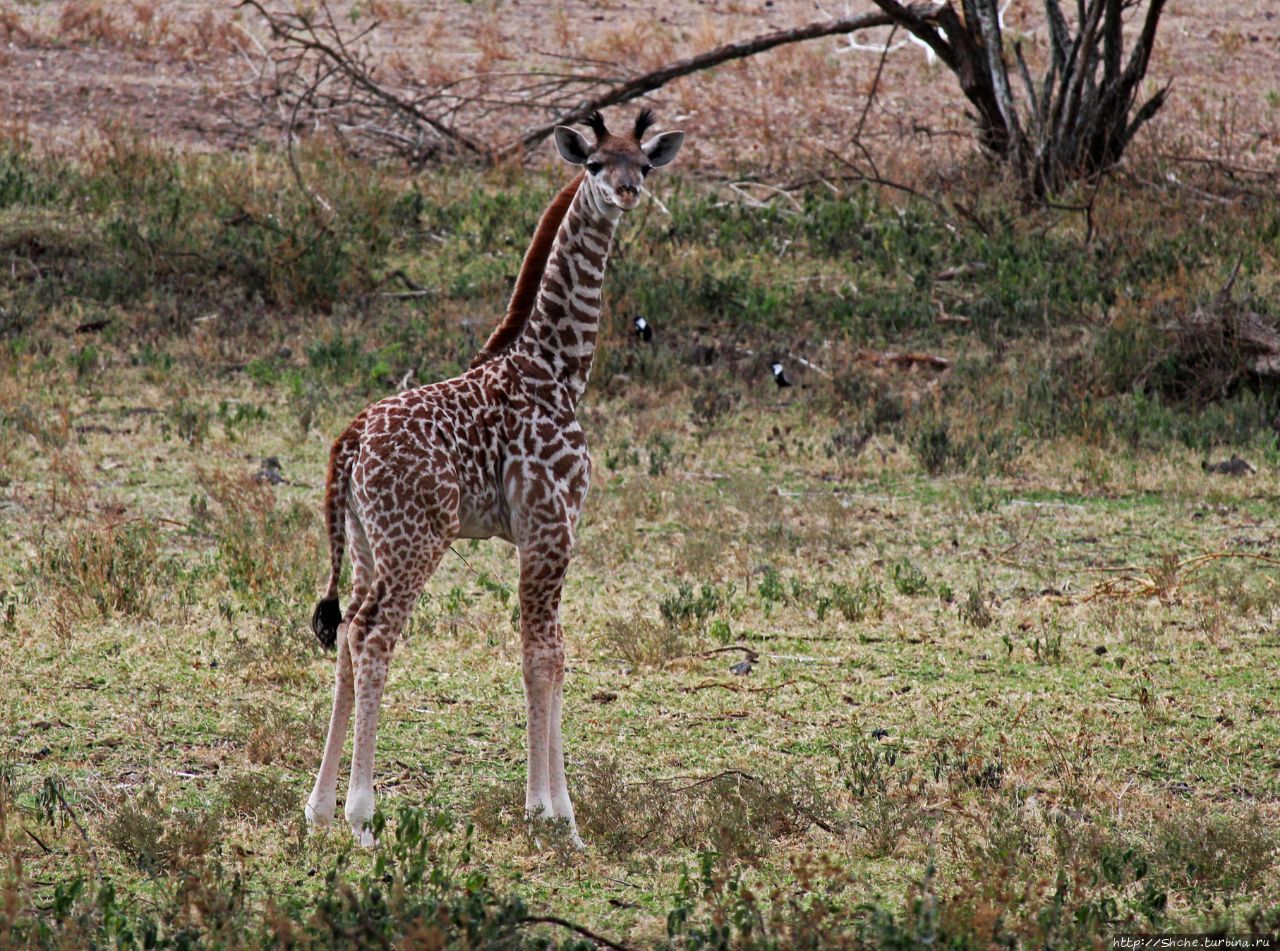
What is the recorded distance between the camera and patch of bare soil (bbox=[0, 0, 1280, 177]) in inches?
789

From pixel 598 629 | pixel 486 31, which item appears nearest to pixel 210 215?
pixel 486 31

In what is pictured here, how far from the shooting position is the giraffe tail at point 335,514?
595 centimetres

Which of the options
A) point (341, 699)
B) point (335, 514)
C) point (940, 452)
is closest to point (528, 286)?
point (335, 514)

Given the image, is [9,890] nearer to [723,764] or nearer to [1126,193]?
[723,764]

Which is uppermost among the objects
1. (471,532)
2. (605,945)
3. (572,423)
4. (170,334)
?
(572,423)


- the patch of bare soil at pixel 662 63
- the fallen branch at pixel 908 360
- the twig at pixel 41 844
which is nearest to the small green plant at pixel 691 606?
the twig at pixel 41 844

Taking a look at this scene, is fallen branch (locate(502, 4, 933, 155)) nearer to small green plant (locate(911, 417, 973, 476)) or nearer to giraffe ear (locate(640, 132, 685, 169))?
small green plant (locate(911, 417, 973, 476))

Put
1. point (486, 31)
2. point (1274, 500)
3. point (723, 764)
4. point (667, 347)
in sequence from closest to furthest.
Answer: point (723, 764) → point (1274, 500) → point (667, 347) → point (486, 31)

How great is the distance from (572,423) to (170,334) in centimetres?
1007

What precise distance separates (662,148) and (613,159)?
1.59 feet

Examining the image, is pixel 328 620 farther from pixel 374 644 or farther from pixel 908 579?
pixel 908 579

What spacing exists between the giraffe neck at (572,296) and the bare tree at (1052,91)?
38.4ft

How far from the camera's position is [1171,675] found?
802 cm

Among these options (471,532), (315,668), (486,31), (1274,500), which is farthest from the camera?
(486,31)
